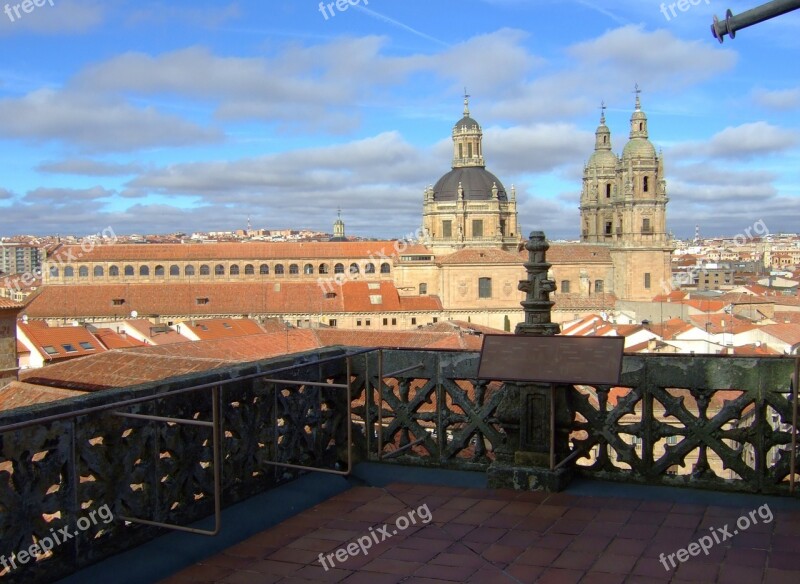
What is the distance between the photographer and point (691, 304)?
60.3 metres

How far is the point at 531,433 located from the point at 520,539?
1154 mm

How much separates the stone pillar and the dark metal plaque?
10 cm

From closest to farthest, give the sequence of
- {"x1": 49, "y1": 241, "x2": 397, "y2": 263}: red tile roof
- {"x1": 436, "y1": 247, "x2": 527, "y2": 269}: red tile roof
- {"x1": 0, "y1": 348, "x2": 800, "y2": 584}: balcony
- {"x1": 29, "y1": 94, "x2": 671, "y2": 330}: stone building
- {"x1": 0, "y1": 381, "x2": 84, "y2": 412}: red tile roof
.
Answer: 1. {"x1": 0, "y1": 348, "x2": 800, "y2": 584}: balcony
2. {"x1": 0, "y1": 381, "x2": 84, "y2": 412}: red tile roof
3. {"x1": 29, "y1": 94, "x2": 671, "y2": 330}: stone building
4. {"x1": 436, "y1": 247, "x2": 527, "y2": 269}: red tile roof
5. {"x1": 49, "y1": 241, "x2": 397, "y2": 263}: red tile roof

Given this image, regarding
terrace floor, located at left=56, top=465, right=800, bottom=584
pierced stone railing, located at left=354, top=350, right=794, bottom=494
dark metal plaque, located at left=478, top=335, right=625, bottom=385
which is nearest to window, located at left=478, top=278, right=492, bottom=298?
pierced stone railing, located at left=354, top=350, right=794, bottom=494

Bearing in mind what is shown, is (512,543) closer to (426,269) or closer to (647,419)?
(647,419)

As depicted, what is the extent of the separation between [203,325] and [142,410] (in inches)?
1699

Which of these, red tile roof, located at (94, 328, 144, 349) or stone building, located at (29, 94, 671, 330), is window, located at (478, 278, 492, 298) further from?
red tile roof, located at (94, 328, 144, 349)

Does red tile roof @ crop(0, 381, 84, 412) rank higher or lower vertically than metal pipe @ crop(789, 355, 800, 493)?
lower

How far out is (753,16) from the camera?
10.5ft

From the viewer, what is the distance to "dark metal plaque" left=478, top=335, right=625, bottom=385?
4859 millimetres

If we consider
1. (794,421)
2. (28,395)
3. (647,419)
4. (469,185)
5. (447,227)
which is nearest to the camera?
(794,421)

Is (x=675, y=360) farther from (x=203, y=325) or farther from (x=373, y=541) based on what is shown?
(x=203, y=325)

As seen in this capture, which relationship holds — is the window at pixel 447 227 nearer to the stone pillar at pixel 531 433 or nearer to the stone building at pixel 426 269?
the stone building at pixel 426 269

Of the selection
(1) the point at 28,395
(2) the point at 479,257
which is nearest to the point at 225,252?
(2) the point at 479,257
